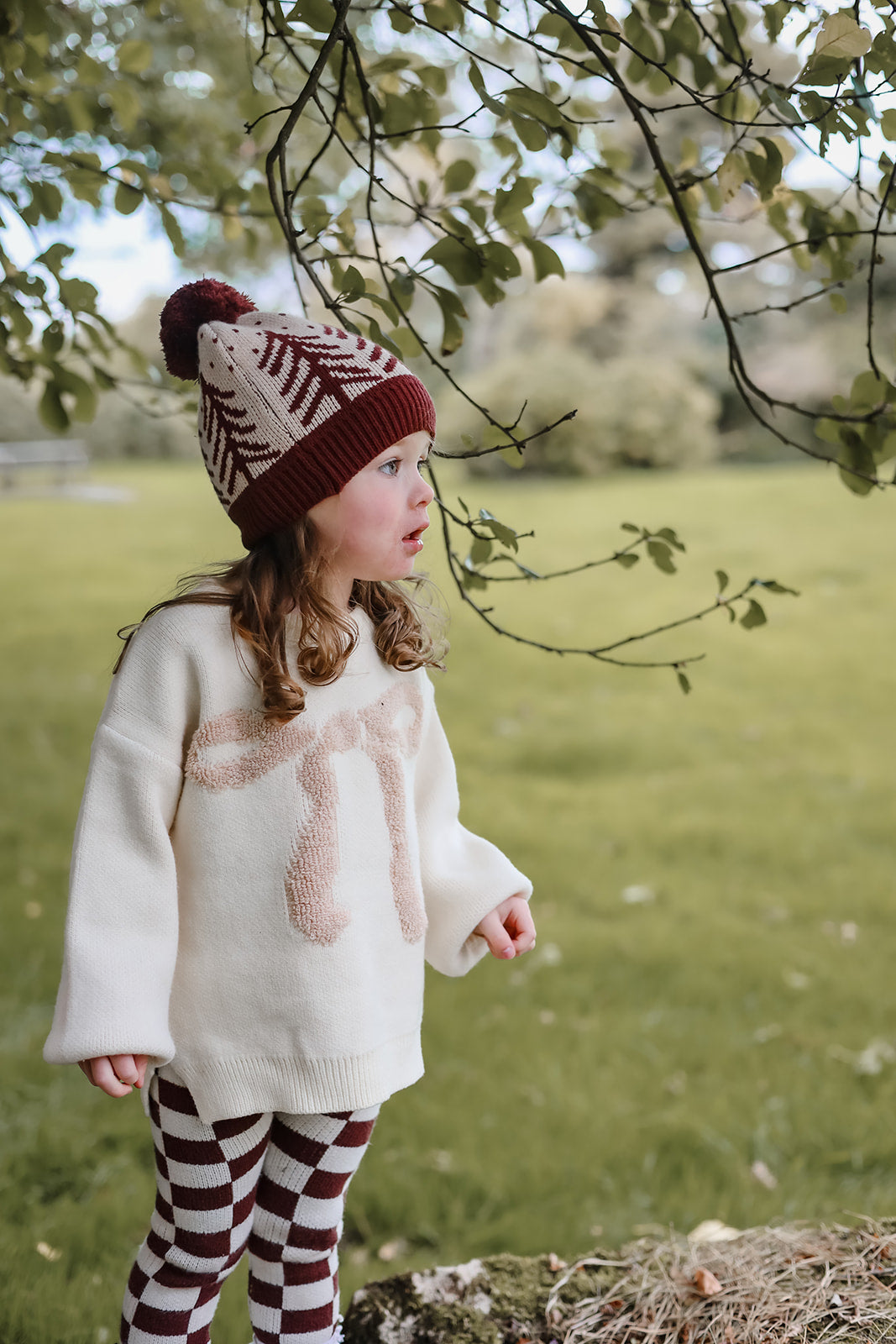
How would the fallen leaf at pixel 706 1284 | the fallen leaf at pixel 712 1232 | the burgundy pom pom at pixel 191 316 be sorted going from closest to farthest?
the burgundy pom pom at pixel 191 316 → the fallen leaf at pixel 706 1284 → the fallen leaf at pixel 712 1232

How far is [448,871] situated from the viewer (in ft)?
6.28

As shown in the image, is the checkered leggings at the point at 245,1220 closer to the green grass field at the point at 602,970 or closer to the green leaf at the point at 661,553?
the green grass field at the point at 602,970

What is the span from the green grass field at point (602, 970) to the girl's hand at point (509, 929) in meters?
0.75

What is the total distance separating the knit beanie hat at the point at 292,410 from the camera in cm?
161

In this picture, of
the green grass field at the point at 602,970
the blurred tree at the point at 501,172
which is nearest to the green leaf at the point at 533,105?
the blurred tree at the point at 501,172

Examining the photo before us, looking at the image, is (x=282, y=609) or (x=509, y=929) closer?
(x=282, y=609)

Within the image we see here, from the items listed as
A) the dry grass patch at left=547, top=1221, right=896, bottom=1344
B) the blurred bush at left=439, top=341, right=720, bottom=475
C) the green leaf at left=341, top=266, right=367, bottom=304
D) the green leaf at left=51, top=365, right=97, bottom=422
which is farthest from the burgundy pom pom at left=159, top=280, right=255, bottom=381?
the blurred bush at left=439, top=341, right=720, bottom=475

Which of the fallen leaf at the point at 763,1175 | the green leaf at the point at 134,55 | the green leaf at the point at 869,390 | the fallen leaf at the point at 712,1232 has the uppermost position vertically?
the green leaf at the point at 134,55

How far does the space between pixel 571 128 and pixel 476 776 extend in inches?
156

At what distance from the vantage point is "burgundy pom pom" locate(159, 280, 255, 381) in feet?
5.72

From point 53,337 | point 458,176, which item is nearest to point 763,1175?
point 458,176

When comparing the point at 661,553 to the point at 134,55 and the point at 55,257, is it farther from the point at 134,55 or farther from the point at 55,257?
the point at 134,55

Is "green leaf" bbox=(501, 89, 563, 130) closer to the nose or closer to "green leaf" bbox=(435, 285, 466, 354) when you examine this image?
"green leaf" bbox=(435, 285, 466, 354)

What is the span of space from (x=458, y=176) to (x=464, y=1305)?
214cm
